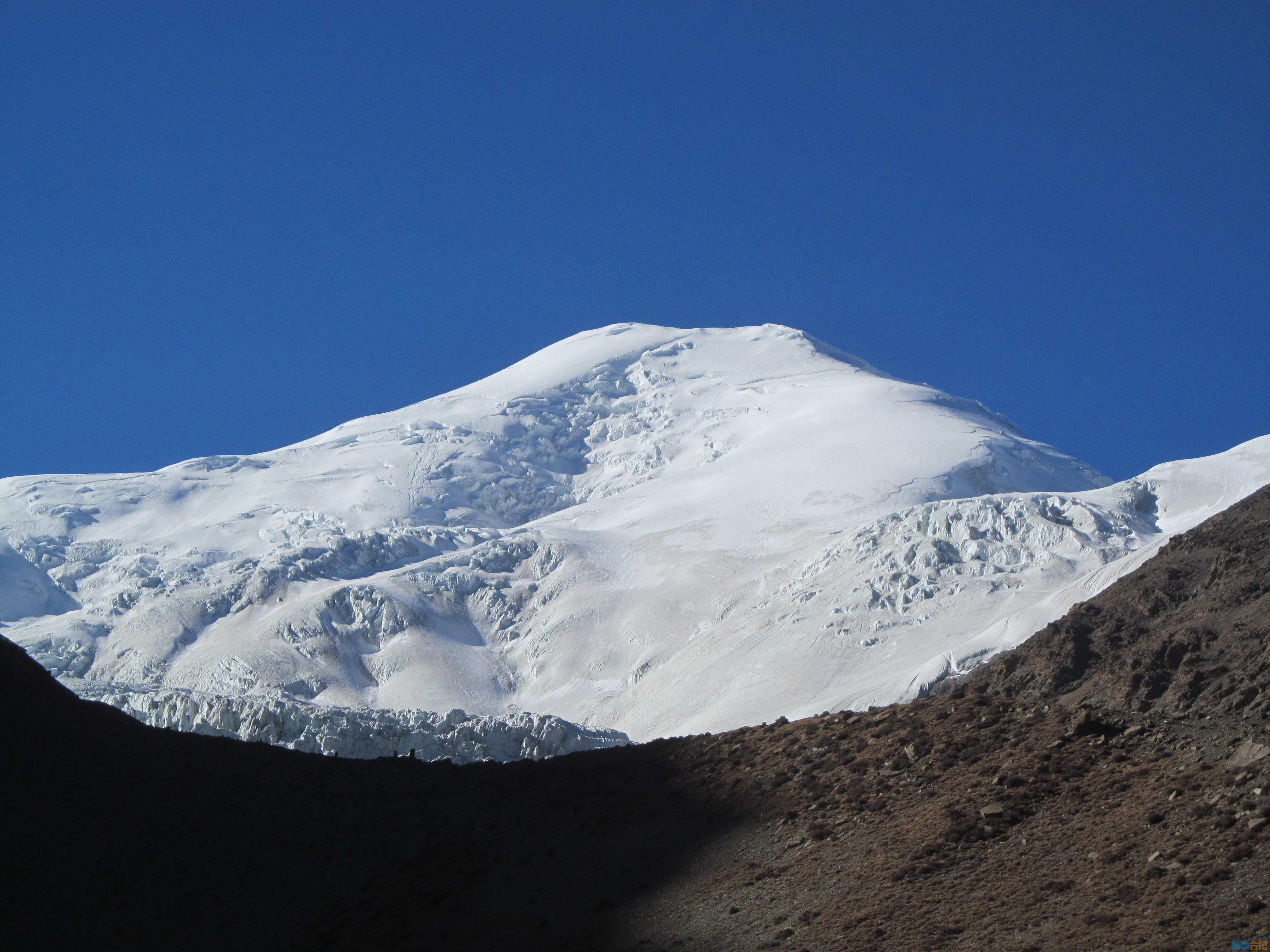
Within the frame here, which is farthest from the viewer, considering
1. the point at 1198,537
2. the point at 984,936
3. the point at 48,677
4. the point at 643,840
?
the point at 1198,537

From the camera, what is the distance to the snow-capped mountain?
97.5 meters

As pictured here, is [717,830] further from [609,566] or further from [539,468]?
[539,468]

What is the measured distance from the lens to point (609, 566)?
12788 cm

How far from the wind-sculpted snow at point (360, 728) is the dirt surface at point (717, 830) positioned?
112ft

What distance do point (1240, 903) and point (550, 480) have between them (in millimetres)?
165578

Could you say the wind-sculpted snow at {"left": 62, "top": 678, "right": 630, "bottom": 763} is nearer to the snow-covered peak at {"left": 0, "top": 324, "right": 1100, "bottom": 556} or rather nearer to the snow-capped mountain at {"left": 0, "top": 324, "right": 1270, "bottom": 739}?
the snow-capped mountain at {"left": 0, "top": 324, "right": 1270, "bottom": 739}

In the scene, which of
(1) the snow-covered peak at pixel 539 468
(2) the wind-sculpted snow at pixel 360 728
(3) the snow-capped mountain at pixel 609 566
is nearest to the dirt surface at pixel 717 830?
(2) the wind-sculpted snow at pixel 360 728

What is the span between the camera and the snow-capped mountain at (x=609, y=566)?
320 ft

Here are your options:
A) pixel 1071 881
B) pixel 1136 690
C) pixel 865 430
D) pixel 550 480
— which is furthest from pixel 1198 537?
pixel 550 480

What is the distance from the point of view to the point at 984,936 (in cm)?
1705

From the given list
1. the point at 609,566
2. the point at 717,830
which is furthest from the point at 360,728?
the point at 609,566

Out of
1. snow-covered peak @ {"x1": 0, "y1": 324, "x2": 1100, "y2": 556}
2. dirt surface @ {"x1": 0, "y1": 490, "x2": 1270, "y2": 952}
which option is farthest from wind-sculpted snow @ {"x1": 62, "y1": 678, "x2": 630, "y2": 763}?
snow-covered peak @ {"x1": 0, "y1": 324, "x2": 1100, "y2": 556}

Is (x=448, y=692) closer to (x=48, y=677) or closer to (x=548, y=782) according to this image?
(x=48, y=677)

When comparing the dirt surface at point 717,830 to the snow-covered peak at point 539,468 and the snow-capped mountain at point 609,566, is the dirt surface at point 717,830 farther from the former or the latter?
the snow-covered peak at point 539,468
